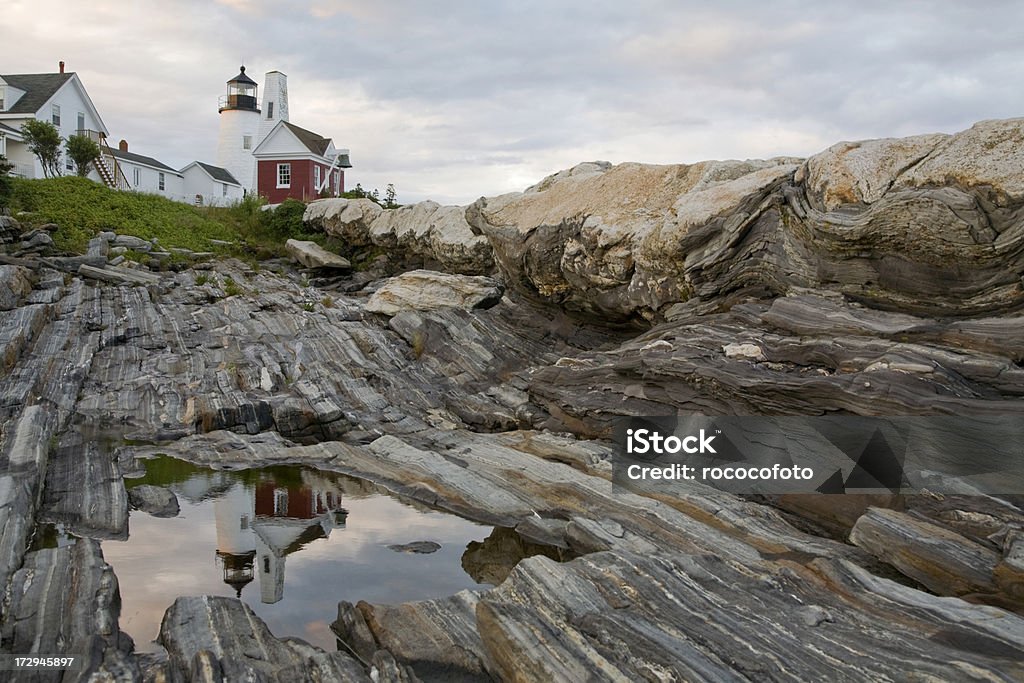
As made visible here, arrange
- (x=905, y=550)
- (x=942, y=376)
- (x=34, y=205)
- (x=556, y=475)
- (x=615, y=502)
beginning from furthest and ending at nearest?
(x=34, y=205) → (x=556, y=475) → (x=615, y=502) → (x=942, y=376) → (x=905, y=550)

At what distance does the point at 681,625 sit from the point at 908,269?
8143 millimetres

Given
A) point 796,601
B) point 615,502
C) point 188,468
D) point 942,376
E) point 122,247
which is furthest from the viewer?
point 122,247

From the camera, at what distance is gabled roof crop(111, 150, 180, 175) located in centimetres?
6031

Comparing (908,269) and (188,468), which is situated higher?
(908,269)

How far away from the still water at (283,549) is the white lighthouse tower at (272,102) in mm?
57869

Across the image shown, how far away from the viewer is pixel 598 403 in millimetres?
16906

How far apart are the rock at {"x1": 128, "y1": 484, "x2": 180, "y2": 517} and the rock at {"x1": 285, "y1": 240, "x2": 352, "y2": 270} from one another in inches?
872

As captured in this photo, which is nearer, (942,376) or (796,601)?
(796,601)

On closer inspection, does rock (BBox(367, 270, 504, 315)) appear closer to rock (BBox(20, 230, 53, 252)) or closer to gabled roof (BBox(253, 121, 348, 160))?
rock (BBox(20, 230, 53, 252))

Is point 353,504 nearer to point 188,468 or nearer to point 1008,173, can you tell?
point 188,468

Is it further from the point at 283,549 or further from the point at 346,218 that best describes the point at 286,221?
the point at 283,549

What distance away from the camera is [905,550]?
975cm

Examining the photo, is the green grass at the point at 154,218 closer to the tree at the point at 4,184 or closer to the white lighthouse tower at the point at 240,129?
the tree at the point at 4,184

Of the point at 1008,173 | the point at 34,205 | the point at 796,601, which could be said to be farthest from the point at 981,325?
the point at 34,205
